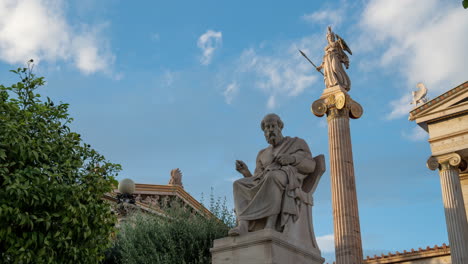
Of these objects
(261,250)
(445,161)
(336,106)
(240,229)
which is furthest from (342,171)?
(261,250)

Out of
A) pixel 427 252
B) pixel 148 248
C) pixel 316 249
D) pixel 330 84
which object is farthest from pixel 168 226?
pixel 427 252

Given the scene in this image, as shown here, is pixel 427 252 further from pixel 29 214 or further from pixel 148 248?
pixel 29 214

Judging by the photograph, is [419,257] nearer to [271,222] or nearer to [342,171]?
[342,171]

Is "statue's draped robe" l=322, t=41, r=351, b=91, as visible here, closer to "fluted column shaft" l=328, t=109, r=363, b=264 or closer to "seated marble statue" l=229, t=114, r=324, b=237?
"fluted column shaft" l=328, t=109, r=363, b=264

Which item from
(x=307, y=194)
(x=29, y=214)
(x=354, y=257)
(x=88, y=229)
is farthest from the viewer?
(x=354, y=257)

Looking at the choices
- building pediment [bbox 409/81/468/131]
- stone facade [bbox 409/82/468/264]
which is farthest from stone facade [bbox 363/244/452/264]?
building pediment [bbox 409/81/468/131]

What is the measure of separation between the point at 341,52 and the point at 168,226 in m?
12.7

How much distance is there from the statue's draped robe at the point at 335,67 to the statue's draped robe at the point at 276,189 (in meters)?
14.5

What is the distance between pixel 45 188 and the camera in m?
10.4

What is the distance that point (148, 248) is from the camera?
45.9 ft

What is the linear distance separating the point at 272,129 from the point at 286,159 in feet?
2.34

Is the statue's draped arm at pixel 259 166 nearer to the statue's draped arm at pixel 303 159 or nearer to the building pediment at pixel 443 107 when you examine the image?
the statue's draped arm at pixel 303 159

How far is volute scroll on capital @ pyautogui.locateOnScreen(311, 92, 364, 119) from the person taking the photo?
22578mm

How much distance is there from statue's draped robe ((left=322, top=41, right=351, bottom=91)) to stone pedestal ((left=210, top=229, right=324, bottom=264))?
50.5 feet
